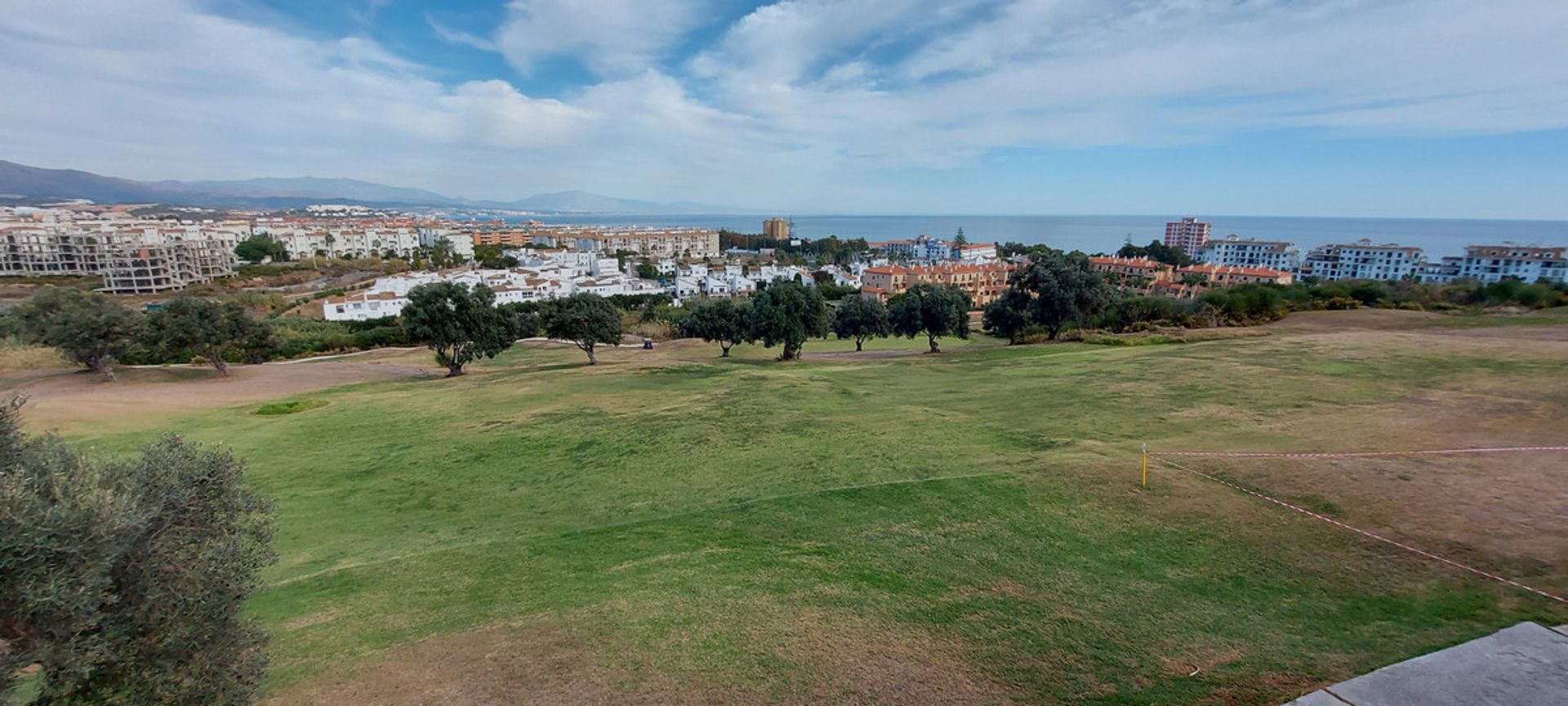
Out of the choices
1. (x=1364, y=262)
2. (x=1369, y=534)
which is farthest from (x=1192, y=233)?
(x=1369, y=534)

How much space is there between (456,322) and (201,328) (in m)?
11.5

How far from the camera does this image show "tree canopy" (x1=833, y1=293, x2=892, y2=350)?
140 feet

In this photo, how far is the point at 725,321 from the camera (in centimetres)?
4166

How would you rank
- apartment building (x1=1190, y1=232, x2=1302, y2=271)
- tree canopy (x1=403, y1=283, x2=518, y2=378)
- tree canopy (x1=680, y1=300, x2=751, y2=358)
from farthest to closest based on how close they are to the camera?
apartment building (x1=1190, y1=232, x2=1302, y2=271), tree canopy (x1=680, y1=300, x2=751, y2=358), tree canopy (x1=403, y1=283, x2=518, y2=378)

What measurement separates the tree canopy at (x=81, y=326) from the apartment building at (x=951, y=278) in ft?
270

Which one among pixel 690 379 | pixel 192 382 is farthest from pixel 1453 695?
pixel 192 382

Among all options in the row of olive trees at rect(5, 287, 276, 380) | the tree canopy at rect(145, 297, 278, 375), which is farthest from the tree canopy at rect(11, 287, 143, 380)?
the tree canopy at rect(145, 297, 278, 375)

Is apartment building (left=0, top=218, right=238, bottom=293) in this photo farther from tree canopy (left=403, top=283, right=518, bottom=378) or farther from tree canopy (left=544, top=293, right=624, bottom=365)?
tree canopy (left=544, top=293, right=624, bottom=365)

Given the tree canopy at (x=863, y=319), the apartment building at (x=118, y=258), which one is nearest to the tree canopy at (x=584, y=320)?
the tree canopy at (x=863, y=319)

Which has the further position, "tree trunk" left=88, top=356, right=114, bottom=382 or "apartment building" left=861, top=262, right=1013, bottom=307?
"apartment building" left=861, top=262, right=1013, bottom=307

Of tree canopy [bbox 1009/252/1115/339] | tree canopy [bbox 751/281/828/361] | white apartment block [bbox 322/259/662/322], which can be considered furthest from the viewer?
white apartment block [bbox 322/259/662/322]

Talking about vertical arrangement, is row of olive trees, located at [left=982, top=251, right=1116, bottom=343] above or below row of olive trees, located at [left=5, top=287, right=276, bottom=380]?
above

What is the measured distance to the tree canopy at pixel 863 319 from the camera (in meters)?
42.8

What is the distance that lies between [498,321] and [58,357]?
23564 millimetres
